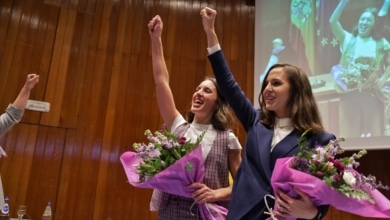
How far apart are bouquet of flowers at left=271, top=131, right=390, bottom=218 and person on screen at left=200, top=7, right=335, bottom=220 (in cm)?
4

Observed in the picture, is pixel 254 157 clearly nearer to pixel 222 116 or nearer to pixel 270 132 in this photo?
pixel 270 132

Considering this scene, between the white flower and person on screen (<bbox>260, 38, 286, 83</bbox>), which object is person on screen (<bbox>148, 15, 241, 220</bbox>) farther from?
person on screen (<bbox>260, 38, 286, 83</bbox>)

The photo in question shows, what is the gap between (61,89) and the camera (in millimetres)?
3529

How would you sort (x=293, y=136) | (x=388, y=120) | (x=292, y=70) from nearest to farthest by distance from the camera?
(x=293, y=136) → (x=292, y=70) → (x=388, y=120)

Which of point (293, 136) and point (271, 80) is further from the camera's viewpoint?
point (271, 80)

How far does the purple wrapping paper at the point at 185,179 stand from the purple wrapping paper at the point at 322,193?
320 mm

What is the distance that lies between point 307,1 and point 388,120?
63.7 inches

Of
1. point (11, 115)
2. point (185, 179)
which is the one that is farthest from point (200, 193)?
point (11, 115)

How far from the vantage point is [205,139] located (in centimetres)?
143

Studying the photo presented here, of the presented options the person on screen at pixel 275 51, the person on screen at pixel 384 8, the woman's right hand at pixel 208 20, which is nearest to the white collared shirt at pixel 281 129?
the woman's right hand at pixel 208 20

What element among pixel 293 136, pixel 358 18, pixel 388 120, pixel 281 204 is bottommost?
pixel 281 204

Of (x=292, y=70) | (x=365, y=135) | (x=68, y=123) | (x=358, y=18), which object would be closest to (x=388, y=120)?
(x=365, y=135)

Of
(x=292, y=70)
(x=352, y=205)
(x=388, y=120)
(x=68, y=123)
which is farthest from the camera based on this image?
(x=68, y=123)

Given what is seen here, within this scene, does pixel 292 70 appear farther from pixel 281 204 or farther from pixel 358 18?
pixel 358 18
